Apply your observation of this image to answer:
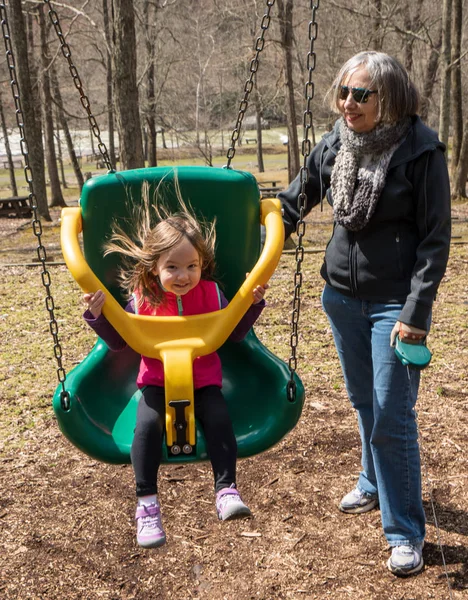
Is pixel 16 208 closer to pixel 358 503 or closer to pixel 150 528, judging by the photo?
pixel 358 503

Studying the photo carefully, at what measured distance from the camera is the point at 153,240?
2502 millimetres

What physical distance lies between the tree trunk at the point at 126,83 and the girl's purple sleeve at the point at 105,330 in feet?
16.0

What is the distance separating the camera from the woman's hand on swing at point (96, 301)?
2363 mm

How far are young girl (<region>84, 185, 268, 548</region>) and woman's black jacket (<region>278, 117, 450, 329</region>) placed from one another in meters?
0.36

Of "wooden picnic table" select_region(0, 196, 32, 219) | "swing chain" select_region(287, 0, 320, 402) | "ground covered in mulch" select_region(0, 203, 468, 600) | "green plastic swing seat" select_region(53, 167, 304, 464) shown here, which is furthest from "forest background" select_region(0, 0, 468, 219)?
"swing chain" select_region(287, 0, 320, 402)

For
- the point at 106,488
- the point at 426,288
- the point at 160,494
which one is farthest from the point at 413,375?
the point at 106,488

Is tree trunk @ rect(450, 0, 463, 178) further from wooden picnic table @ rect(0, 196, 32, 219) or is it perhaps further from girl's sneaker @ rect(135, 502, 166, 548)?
girl's sneaker @ rect(135, 502, 166, 548)

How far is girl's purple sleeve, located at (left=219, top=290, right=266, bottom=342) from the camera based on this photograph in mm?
2584

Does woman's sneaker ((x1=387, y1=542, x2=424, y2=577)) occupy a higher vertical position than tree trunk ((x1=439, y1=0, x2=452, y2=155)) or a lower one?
lower

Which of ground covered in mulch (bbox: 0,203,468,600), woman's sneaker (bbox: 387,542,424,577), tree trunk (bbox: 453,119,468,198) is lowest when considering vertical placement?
tree trunk (bbox: 453,119,468,198)

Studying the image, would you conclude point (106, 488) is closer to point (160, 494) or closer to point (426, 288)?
point (160, 494)

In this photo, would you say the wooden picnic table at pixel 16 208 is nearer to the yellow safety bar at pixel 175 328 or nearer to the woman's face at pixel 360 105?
the yellow safety bar at pixel 175 328

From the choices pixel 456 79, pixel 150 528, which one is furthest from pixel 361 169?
pixel 456 79

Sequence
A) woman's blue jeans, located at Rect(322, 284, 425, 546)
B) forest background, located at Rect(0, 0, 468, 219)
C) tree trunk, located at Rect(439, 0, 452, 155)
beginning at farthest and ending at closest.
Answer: forest background, located at Rect(0, 0, 468, 219)
tree trunk, located at Rect(439, 0, 452, 155)
woman's blue jeans, located at Rect(322, 284, 425, 546)
